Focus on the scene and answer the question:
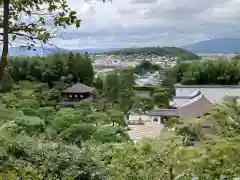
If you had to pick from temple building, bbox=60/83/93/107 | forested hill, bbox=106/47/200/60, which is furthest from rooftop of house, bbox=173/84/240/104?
forested hill, bbox=106/47/200/60

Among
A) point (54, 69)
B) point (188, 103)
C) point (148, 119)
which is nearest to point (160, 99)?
point (148, 119)

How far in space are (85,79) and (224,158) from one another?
2197 centimetres

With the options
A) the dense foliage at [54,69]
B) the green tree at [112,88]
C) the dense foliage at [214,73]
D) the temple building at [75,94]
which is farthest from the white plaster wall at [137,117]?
the dense foliage at [214,73]

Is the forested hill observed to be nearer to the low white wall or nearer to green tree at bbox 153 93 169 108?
green tree at bbox 153 93 169 108

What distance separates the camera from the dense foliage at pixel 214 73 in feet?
86.2

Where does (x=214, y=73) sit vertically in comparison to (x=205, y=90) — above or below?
above

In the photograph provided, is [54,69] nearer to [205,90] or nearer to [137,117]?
[137,117]

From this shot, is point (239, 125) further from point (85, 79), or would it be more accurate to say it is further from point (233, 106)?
point (85, 79)

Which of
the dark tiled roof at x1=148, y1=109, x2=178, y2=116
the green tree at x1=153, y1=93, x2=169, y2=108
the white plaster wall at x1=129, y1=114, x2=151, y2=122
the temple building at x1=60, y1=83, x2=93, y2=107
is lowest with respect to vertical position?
the white plaster wall at x1=129, y1=114, x2=151, y2=122

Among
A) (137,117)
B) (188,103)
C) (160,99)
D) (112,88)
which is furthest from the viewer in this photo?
(160,99)

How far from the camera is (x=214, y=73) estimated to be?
2680cm

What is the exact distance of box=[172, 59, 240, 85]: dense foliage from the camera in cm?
2628

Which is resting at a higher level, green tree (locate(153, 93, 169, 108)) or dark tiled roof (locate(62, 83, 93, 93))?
dark tiled roof (locate(62, 83, 93, 93))

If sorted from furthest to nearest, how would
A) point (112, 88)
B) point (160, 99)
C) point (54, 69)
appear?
point (54, 69), point (160, 99), point (112, 88)
